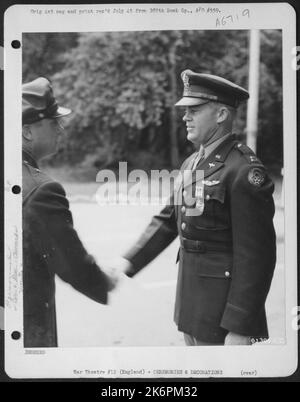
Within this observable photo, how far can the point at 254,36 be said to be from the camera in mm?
2281

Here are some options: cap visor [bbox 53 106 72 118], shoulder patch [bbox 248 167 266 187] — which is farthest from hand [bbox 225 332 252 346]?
cap visor [bbox 53 106 72 118]

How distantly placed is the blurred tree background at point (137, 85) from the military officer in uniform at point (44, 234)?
0.06 metres

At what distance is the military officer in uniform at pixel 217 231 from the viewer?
219cm

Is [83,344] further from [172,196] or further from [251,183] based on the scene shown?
[251,183]

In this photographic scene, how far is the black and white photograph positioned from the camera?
7.41 ft

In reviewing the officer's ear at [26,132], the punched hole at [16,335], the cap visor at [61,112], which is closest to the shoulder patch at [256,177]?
the cap visor at [61,112]

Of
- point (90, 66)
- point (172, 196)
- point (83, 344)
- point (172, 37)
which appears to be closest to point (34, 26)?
point (90, 66)

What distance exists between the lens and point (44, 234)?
7.47ft

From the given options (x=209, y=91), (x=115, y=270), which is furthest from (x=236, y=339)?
(x=209, y=91)

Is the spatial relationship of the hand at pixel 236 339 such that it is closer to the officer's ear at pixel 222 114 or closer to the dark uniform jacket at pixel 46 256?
the dark uniform jacket at pixel 46 256

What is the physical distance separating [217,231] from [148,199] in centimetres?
31

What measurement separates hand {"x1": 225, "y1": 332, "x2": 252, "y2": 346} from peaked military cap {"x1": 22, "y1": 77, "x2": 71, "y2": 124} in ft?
3.45

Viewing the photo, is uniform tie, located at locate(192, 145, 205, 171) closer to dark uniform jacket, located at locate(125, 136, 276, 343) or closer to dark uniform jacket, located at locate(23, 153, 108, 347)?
dark uniform jacket, located at locate(125, 136, 276, 343)

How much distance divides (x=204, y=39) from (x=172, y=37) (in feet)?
0.40
